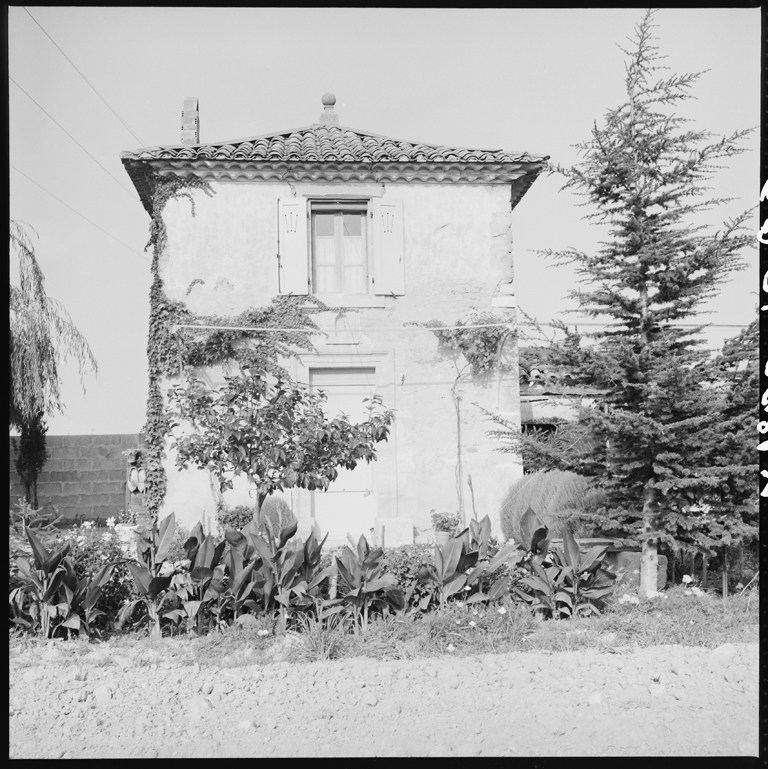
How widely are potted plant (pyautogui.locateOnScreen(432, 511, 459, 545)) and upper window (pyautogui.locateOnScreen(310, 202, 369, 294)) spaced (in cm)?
298

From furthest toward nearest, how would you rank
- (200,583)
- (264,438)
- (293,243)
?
(293,243), (264,438), (200,583)

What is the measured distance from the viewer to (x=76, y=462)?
1130 cm

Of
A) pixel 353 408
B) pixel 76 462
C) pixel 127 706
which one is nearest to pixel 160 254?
pixel 353 408

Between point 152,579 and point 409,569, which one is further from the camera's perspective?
point 409,569

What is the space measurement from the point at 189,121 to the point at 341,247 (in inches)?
120

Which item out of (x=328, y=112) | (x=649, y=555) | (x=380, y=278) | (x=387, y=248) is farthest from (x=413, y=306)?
(x=649, y=555)

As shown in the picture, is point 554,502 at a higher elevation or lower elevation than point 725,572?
higher

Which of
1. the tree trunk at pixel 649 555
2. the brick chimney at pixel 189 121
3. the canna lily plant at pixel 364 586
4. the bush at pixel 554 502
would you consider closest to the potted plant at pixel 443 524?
the bush at pixel 554 502

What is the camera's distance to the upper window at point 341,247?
29.6ft

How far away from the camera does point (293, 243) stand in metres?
9.04

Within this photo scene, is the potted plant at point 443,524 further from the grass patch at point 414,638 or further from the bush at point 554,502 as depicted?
the grass patch at point 414,638

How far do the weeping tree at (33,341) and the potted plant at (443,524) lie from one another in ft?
16.7

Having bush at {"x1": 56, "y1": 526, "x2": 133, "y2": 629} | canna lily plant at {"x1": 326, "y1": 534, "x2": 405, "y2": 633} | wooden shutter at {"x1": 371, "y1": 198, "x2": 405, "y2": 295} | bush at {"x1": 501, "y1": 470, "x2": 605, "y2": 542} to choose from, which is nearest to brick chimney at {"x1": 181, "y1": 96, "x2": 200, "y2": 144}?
wooden shutter at {"x1": 371, "y1": 198, "x2": 405, "y2": 295}

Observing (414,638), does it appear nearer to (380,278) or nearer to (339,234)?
(380,278)
